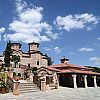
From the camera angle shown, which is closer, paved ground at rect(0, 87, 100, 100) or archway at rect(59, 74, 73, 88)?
paved ground at rect(0, 87, 100, 100)

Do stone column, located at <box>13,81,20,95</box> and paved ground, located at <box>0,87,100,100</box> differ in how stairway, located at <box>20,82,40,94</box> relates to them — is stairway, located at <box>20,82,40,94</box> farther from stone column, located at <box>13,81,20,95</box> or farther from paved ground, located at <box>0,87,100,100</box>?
paved ground, located at <box>0,87,100,100</box>

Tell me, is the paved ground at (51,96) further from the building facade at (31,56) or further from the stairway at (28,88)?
the building facade at (31,56)

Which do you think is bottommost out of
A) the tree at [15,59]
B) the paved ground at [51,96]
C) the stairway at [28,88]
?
the paved ground at [51,96]

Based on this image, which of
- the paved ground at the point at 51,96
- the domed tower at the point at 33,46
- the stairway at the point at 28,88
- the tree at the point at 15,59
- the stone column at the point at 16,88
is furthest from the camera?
the domed tower at the point at 33,46

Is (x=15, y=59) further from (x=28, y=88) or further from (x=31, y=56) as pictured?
(x=28, y=88)

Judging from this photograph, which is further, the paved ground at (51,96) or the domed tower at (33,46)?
the domed tower at (33,46)

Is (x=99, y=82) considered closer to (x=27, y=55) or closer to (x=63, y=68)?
(x=63, y=68)

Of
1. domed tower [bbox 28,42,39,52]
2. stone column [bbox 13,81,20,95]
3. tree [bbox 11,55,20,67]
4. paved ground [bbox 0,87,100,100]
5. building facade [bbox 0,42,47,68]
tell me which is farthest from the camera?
domed tower [bbox 28,42,39,52]

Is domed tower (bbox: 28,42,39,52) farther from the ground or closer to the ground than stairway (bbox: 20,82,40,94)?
farther from the ground

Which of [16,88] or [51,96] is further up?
[16,88]

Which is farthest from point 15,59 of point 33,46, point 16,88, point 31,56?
point 16,88

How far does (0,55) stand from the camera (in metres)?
65.0

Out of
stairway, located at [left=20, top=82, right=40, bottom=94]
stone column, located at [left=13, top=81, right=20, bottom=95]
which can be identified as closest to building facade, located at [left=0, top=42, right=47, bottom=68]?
stairway, located at [left=20, top=82, right=40, bottom=94]

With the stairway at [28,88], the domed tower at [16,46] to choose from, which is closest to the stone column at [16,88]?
the stairway at [28,88]
